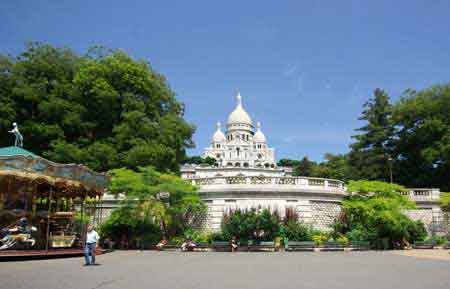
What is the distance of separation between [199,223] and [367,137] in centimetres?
3803

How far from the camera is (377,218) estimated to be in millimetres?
26875

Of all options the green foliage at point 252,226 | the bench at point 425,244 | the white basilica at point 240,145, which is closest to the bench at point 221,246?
the green foliage at point 252,226

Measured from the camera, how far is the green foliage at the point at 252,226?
25562mm

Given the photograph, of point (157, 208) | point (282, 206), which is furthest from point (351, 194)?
point (157, 208)

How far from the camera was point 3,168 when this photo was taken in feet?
61.1

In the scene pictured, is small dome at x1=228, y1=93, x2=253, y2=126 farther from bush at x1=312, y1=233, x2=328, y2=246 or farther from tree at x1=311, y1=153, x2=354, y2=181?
bush at x1=312, y1=233, x2=328, y2=246

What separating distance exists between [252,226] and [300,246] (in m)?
3.54

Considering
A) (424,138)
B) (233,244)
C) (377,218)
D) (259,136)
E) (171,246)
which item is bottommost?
(171,246)

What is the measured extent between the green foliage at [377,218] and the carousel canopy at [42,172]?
18.2 m

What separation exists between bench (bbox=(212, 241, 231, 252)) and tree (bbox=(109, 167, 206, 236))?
3.48 metres

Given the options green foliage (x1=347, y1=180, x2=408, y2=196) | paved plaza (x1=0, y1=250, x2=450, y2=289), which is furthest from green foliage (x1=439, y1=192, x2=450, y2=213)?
paved plaza (x1=0, y1=250, x2=450, y2=289)

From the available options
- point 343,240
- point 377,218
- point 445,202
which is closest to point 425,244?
point 377,218

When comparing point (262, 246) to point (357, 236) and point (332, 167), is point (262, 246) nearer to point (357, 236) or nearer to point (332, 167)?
point (357, 236)

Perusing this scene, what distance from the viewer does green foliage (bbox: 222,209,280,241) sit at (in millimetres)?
25562
